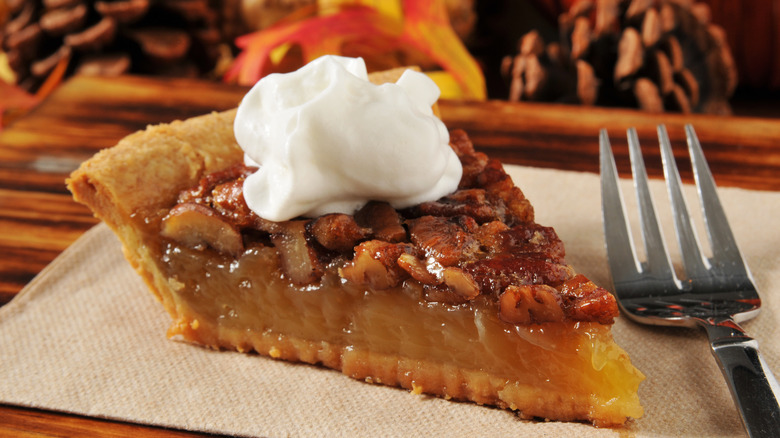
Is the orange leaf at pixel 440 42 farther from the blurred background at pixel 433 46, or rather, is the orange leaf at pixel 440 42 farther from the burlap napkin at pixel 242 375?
the burlap napkin at pixel 242 375

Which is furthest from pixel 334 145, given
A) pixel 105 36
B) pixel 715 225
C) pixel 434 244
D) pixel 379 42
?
pixel 105 36

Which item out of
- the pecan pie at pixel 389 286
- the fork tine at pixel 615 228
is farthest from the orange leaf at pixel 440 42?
the pecan pie at pixel 389 286

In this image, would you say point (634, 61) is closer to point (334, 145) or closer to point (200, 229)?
point (334, 145)

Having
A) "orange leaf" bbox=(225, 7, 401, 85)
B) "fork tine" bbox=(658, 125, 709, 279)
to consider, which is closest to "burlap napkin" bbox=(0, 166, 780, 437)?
"fork tine" bbox=(658, 125, 709, 279)

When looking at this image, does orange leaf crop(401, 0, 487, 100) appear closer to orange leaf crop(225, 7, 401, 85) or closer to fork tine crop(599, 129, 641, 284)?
orange leaf crop(225, 7, 401, 85)

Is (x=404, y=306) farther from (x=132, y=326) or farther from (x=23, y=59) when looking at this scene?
(x=23, y=59)

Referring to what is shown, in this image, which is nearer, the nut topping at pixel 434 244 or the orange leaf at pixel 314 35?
the nut topping at pixel 434 244
